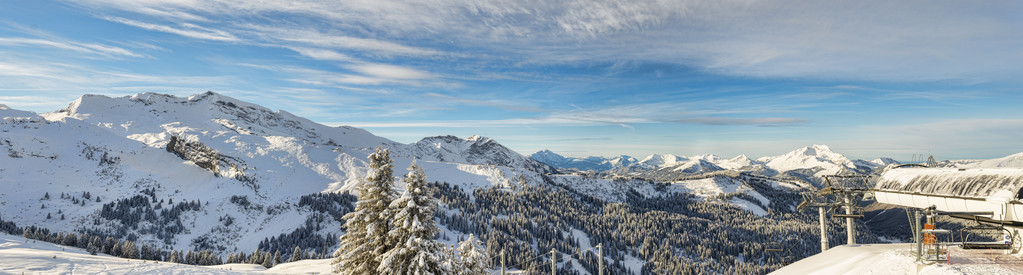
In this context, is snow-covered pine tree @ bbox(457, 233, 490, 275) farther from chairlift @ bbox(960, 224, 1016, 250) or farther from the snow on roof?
chairlift @ bbox(960, 224, 1016, 250)

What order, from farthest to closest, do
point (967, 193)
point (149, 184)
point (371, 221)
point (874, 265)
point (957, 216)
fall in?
point (149, 184) → point (371, 221) → point (874, 265) → point (957, 216) → point (967, 193)

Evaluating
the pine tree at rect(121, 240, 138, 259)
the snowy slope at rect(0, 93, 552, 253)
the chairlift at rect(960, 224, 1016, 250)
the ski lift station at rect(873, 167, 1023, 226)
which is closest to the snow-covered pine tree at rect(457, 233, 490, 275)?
the ski lift station at rect(873, 167, 1023, 226)

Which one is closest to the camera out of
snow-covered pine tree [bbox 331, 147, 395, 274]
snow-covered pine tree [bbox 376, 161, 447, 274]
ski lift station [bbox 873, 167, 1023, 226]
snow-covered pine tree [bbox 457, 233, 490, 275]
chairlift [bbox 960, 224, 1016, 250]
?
ski lift station [bbox 873, 167, 1023, 226]

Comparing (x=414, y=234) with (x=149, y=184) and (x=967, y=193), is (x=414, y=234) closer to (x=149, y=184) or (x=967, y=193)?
(x=967, y=193)

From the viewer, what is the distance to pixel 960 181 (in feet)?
42.3

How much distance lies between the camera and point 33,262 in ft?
117

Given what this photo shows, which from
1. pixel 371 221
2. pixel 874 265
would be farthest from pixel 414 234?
pixel 874 265

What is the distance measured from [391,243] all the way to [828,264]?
2154 centimetres

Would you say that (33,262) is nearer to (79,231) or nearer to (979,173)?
(979,173)

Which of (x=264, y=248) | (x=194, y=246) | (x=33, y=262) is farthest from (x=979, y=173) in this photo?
(x=194, y=246)

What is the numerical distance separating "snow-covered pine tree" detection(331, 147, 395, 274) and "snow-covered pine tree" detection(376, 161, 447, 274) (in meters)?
0.90

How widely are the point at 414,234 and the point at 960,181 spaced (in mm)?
22641

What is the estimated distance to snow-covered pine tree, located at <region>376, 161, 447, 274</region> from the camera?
874 inches

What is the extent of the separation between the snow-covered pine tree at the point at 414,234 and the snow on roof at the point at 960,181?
20.4m
